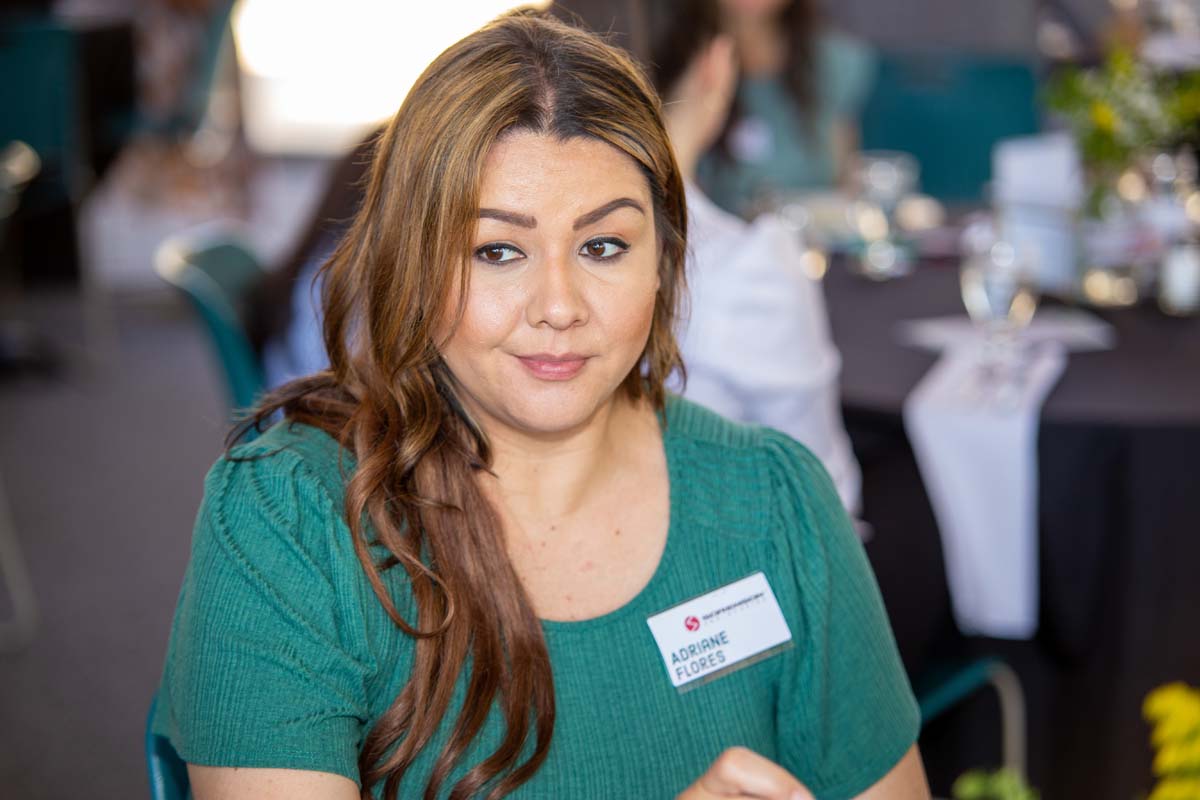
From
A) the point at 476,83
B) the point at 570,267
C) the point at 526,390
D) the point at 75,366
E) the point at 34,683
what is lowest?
the point at 34,683

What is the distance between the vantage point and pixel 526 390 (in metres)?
1.20

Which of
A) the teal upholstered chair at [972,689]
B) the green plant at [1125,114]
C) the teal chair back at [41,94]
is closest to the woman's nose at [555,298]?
the teal upholstered chair at [972,689]

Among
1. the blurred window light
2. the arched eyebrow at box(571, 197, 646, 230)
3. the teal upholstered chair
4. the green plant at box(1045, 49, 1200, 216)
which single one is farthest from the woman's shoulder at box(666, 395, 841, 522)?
the blurred window light

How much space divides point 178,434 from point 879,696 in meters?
4.01

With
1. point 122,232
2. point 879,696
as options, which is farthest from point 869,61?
point 122,232

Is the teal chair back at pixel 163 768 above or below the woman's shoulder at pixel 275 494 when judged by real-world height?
below

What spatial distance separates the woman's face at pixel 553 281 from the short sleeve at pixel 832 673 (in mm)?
255

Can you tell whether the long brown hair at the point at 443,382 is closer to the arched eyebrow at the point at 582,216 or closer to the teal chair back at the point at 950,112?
the arched eyebrow at the point at 582,216

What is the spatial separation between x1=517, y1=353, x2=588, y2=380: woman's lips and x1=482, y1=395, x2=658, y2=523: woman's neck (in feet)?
0.40

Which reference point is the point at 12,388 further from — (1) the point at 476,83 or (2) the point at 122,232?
(1) the point at 476,83

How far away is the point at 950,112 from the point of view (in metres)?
4.30

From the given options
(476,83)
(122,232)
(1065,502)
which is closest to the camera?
(476,83)

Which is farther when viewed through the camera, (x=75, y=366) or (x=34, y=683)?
(x=75, y=366)

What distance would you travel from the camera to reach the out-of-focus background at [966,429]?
2.13 metres
